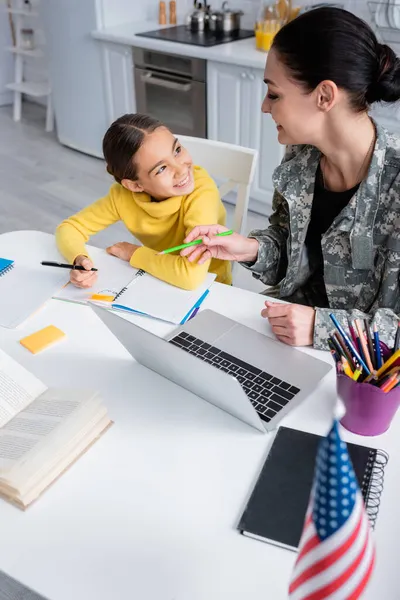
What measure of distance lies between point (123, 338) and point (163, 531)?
0.36 m

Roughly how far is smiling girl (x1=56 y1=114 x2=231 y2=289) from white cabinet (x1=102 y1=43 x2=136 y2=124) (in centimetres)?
246

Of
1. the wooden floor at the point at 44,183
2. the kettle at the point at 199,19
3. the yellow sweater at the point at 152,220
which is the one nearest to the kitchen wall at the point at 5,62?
the wooden floor at the point at 44,183

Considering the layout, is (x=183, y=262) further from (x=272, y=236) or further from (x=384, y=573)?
(x=384, y=573)

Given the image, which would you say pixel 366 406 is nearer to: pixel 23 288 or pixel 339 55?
pixel 339 55

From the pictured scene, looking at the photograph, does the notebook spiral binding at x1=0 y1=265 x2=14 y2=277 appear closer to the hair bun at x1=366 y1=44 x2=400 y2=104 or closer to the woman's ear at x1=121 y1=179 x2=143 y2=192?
the woman's ear at x1=121 y1=179 x2=143 y2=192

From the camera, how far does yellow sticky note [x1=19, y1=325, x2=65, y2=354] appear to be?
3.93ft

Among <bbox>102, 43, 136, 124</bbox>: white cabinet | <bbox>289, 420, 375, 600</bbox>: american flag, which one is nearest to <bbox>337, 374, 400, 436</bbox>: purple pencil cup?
<bbox>289, 420, 375, 600</bbox>: american flag

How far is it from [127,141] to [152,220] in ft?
0.74

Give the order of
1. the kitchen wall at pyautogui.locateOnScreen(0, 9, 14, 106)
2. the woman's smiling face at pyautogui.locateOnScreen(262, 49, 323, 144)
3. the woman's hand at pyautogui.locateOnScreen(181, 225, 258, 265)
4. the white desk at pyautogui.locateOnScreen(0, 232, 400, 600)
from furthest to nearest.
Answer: the kitchen wall at pyautogui.locateOnScreen(0, 9, 14, 106), the woman's hand at pyautogui.locateOnScreen(181, 225, 258, 265), the woman's smiling face at pyautogui.locateOnScreen(262, 49, 323, 144), the white desk at pyautogui.locateOnScreen(0, 232, 400, 600)

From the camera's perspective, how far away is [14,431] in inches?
37.6

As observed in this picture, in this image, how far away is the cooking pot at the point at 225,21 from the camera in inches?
138

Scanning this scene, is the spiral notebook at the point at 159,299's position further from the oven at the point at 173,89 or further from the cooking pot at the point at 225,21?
the cooking pot at the point at 225,21

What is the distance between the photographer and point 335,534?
517mm

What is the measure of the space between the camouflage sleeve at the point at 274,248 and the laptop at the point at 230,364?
32 centimetres
